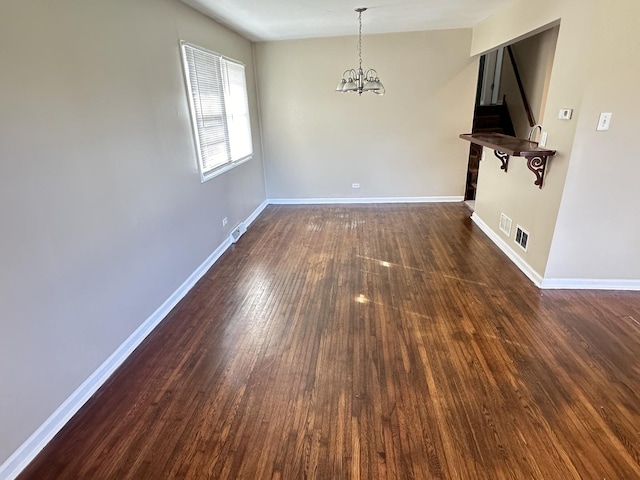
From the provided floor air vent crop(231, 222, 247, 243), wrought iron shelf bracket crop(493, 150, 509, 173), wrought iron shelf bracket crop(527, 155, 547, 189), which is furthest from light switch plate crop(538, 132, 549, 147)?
floor air vent crop(231, 222, 247, 243)

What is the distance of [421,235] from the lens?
4.45 m

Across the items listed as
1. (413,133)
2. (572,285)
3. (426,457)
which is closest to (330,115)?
(413,133)

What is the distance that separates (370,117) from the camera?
5.52 m

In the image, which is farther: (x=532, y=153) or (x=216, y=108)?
(x=216, y=108)

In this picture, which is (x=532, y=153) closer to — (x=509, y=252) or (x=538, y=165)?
(x=538, y=165)

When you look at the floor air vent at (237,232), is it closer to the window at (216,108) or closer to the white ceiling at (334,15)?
the window at (216,108)

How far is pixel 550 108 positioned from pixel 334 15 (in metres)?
2.47

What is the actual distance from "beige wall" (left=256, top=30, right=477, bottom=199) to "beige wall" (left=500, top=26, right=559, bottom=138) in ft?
2.83

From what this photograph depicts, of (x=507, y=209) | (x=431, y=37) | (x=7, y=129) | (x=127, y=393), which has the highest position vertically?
(x=431, y=37)

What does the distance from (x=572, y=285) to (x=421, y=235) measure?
1740 mm

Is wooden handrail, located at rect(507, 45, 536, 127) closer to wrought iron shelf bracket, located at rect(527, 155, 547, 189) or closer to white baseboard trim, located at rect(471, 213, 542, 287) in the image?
white baseboard trim, located at rect(471, 213, 542, 287)

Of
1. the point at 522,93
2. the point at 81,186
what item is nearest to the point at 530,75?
the point at 522,93

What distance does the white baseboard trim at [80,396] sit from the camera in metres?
1.64

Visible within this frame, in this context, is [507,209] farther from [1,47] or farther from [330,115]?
[1,47]
